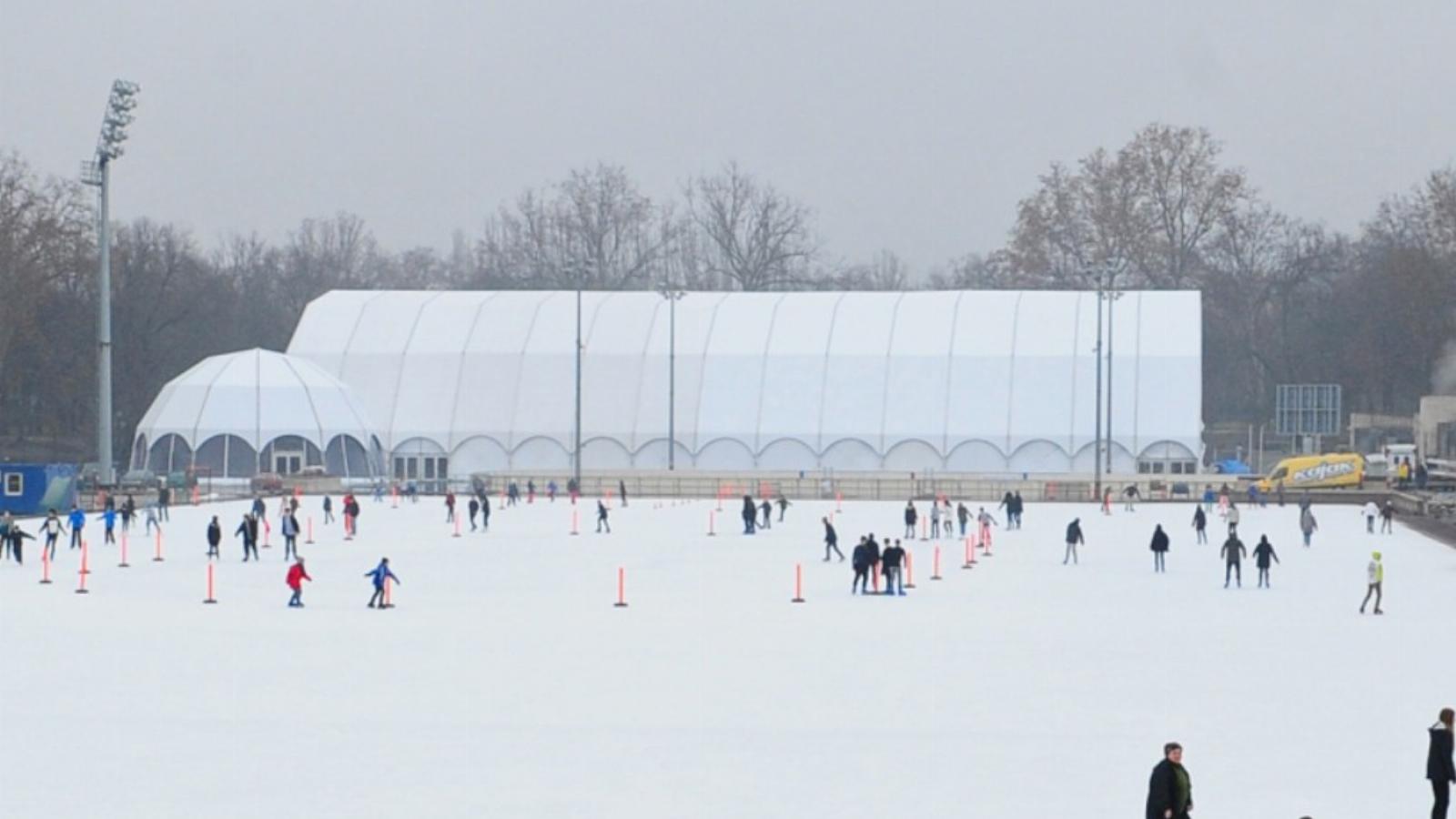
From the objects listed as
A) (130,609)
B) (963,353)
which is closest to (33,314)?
(963,353)

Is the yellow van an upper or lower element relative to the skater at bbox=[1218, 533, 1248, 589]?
upper

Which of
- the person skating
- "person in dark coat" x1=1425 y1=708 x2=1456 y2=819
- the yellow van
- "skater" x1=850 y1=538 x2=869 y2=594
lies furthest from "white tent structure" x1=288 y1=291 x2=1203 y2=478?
"person in dark coat" x1=1425 y1=708 x2=1456 y2=819

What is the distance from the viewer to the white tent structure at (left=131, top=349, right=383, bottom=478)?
89188mm

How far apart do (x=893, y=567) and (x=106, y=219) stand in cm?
3569

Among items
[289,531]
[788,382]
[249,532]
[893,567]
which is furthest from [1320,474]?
[893,567]

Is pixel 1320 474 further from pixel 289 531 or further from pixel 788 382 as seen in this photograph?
pixel 289 531

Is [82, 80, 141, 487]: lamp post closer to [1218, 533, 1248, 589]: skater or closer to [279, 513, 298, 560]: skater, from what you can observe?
[279, 513, 298, 560]: skater

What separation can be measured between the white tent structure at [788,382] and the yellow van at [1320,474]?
7192 millimetres

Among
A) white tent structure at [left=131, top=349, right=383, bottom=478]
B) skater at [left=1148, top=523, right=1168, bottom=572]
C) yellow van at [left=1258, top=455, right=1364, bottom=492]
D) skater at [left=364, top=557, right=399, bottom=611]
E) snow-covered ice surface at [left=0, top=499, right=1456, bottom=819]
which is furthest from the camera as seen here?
white tent structure at [left=131, top=349, right=383, bottom=478]

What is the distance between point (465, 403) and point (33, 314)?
1914cm

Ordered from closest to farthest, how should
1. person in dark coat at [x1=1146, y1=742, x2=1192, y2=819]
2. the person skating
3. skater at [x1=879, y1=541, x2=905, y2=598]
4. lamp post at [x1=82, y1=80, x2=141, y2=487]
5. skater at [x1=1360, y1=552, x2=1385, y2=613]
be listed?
person in dark coat at [x1=1146, y1=742, x2=1192, y2=819] → skater at [x1=1360, y1=552, x2=1385, y2=613] → skater at [x1=879, y1=541, x2=905, y2=598] → the person skating → lamp post at [x1=82, y1=80, x2=141, y2=487]

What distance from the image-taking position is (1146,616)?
3300 cm

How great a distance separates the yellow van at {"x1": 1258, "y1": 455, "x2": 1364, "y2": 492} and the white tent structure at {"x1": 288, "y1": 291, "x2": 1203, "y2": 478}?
7.19 metres

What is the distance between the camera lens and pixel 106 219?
6450cm
